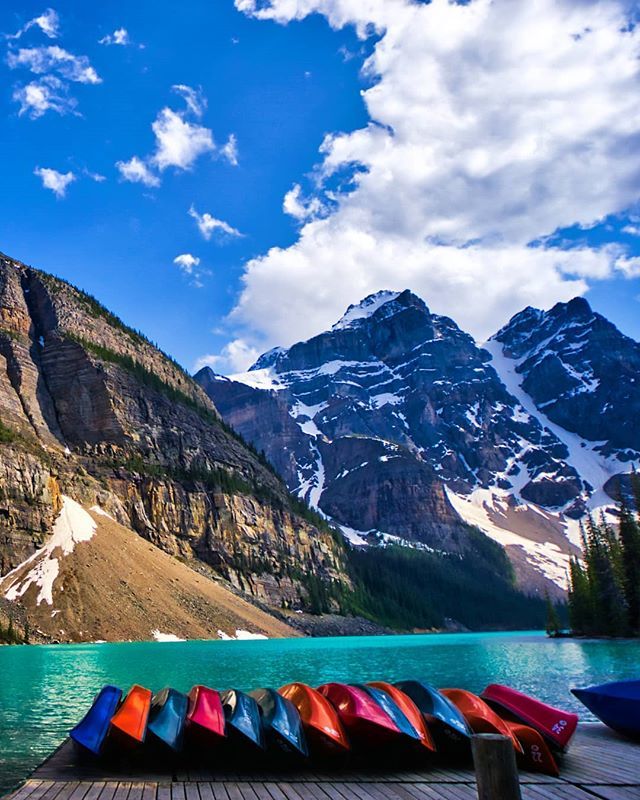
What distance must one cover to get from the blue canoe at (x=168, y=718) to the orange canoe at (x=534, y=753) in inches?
295

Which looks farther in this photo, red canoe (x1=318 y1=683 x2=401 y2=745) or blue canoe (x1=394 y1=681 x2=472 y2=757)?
blue canoe (x1=394 y1=681 x2=472 y2=757)

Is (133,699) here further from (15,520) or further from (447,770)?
(15,520)

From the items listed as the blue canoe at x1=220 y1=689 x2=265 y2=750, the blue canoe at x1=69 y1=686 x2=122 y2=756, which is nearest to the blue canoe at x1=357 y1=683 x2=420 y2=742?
the blue canoe at x1=220 y1=689 x2=265 y2=750

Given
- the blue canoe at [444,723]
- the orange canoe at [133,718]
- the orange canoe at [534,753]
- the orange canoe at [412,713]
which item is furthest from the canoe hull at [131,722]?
the orange canoe at [534,753]

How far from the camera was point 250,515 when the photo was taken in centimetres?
18162

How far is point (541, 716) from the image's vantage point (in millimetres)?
15914

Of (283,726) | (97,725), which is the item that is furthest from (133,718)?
(283,726)

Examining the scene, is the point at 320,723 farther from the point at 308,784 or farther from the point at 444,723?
the point at 444,723

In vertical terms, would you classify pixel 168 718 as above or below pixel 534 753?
above

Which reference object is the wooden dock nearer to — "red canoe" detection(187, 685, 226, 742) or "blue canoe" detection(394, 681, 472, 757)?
"blue canoe" detection(394, 681, 472, 757)

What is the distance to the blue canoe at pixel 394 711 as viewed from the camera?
1440cm

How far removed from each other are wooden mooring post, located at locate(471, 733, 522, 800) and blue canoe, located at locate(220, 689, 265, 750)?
8.58 meters

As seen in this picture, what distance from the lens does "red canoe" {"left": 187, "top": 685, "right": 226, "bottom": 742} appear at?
14609 mm

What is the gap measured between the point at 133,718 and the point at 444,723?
7078 millimetres
